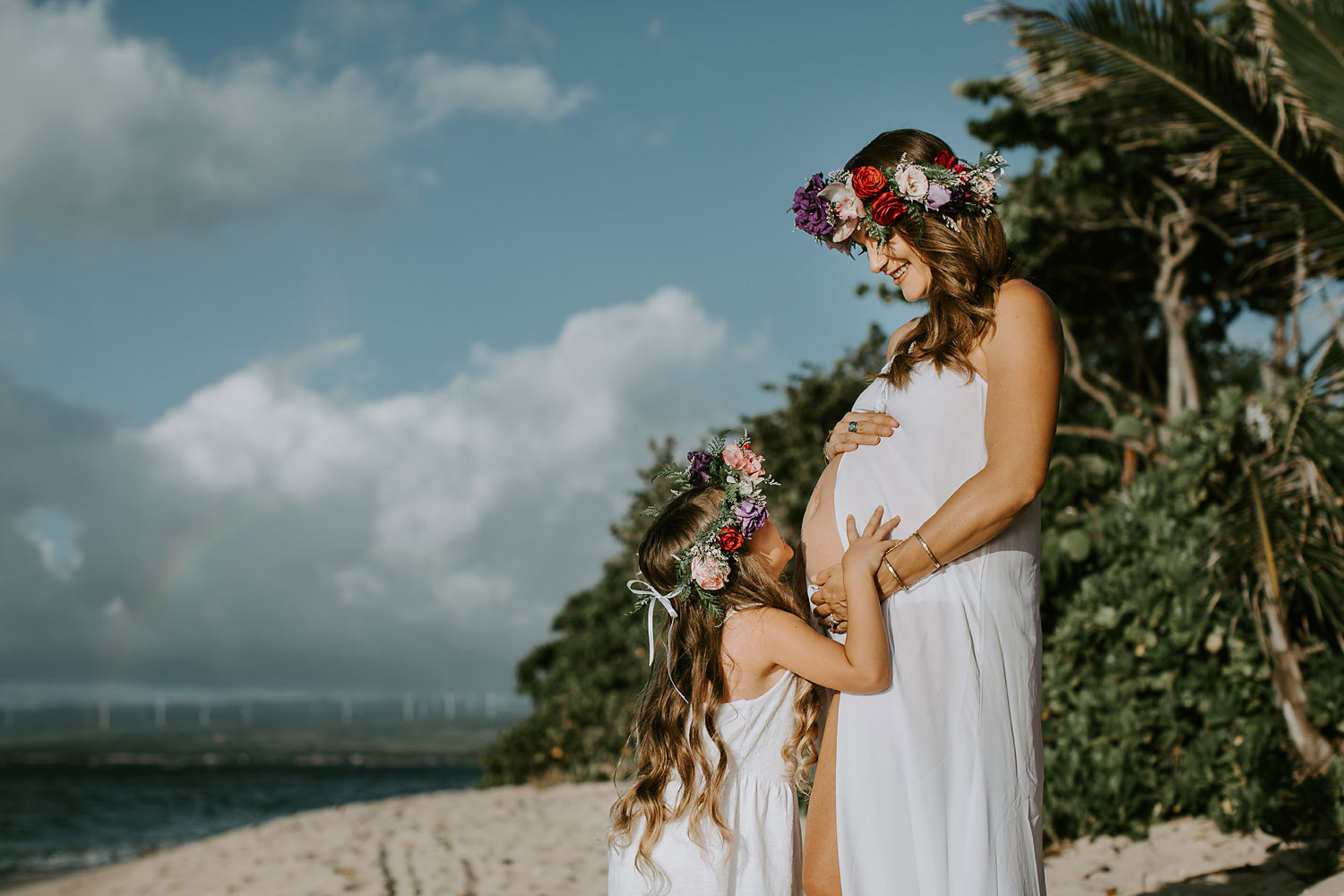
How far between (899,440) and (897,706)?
0.67 meters

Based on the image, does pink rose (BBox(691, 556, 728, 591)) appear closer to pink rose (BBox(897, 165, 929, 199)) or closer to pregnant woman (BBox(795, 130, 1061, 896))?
pregnant woman (BBox(795, 130, 1061, 896))

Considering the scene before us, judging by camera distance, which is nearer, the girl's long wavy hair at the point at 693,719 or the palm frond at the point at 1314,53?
the girl's long wavy hair at the point at 693,719

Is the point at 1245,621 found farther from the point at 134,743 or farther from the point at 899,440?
the point at 134,743

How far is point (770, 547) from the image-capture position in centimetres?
336

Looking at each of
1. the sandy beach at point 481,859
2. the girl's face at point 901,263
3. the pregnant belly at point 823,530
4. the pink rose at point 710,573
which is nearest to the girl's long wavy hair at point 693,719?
the pink rose at point 710,573

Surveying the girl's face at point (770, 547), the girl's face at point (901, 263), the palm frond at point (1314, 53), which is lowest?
the girl's face at point (770, 547)

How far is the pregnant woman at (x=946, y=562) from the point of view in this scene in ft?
7.49

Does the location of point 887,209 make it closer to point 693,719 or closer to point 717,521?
point 717,521

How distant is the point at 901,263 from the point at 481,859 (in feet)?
24.5

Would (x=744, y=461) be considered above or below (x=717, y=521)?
above

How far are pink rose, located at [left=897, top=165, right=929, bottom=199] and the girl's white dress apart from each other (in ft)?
5.02

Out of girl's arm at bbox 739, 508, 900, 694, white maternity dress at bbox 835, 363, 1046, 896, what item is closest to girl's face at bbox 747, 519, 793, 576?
girl's arm at bbox 739, 508, 900, 694

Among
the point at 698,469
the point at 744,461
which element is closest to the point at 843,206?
the point at 744,461

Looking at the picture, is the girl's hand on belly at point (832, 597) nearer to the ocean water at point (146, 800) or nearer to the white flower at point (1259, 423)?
the white flower at point (1259, 423)
